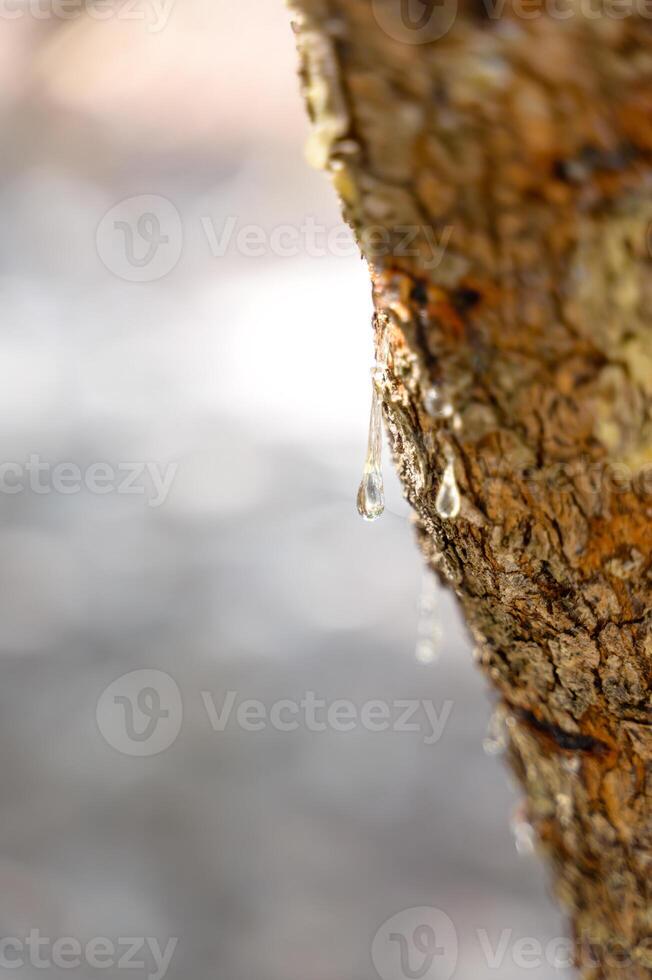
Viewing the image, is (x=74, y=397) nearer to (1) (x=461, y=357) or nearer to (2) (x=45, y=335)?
(2) (x=45, y=335)

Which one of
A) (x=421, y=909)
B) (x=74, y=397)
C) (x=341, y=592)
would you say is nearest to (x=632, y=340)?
(x=421, y=909)

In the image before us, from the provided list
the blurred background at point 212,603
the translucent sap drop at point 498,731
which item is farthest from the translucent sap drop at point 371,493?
the translucent sap drop at point 498,731

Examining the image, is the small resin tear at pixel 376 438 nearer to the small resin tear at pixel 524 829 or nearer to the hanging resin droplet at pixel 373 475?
the hanging resin droplet at pixel 373 475

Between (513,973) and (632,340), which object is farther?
(513,973)

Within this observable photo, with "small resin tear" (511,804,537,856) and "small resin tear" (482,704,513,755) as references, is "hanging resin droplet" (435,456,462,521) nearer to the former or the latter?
"small resin tear" (482,704,513,755)

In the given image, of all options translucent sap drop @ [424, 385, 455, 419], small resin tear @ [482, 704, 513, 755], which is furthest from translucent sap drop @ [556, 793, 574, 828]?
translucent sap drop @ [424, 385, 455, 419]

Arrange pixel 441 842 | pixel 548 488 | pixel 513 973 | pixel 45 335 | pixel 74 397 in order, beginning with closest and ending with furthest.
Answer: pixel 548 488 < pixel 513 973 < pixel 441 842 < pixel 74 397 < pixel 45 335
